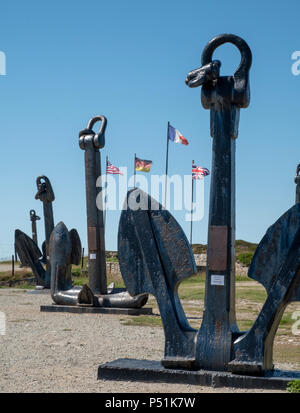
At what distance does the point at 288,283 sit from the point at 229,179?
1058 millimetres

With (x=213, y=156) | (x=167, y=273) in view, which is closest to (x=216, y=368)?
(x=167, y=273)

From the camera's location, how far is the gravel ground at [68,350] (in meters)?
5.39

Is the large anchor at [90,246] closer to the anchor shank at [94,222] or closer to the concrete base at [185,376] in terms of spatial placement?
the anchor shank at [94,222]

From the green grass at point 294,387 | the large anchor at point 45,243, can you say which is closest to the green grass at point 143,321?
the green grass at point 294,387

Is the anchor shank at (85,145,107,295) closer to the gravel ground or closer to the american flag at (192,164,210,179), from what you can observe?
the gravel ground

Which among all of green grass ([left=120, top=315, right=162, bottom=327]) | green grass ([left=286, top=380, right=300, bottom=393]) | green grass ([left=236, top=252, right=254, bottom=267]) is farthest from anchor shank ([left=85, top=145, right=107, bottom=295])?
green grass ([left=236, top=252, right=254, bottom=267])

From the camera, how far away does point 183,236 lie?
5.62 m

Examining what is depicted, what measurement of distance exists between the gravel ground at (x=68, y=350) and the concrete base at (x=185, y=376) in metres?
0.08

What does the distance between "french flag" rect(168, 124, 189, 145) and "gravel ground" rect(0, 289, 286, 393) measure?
530 inches

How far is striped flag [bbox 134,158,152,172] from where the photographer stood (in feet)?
77.4

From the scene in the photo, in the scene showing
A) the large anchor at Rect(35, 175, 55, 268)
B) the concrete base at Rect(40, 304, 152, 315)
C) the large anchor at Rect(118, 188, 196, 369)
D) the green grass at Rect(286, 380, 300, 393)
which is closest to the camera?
the green grass at Rect(286, 380, 300, 393)

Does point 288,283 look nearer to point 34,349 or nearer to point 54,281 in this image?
point 34,349

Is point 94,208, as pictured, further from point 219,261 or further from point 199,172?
point 199,172
